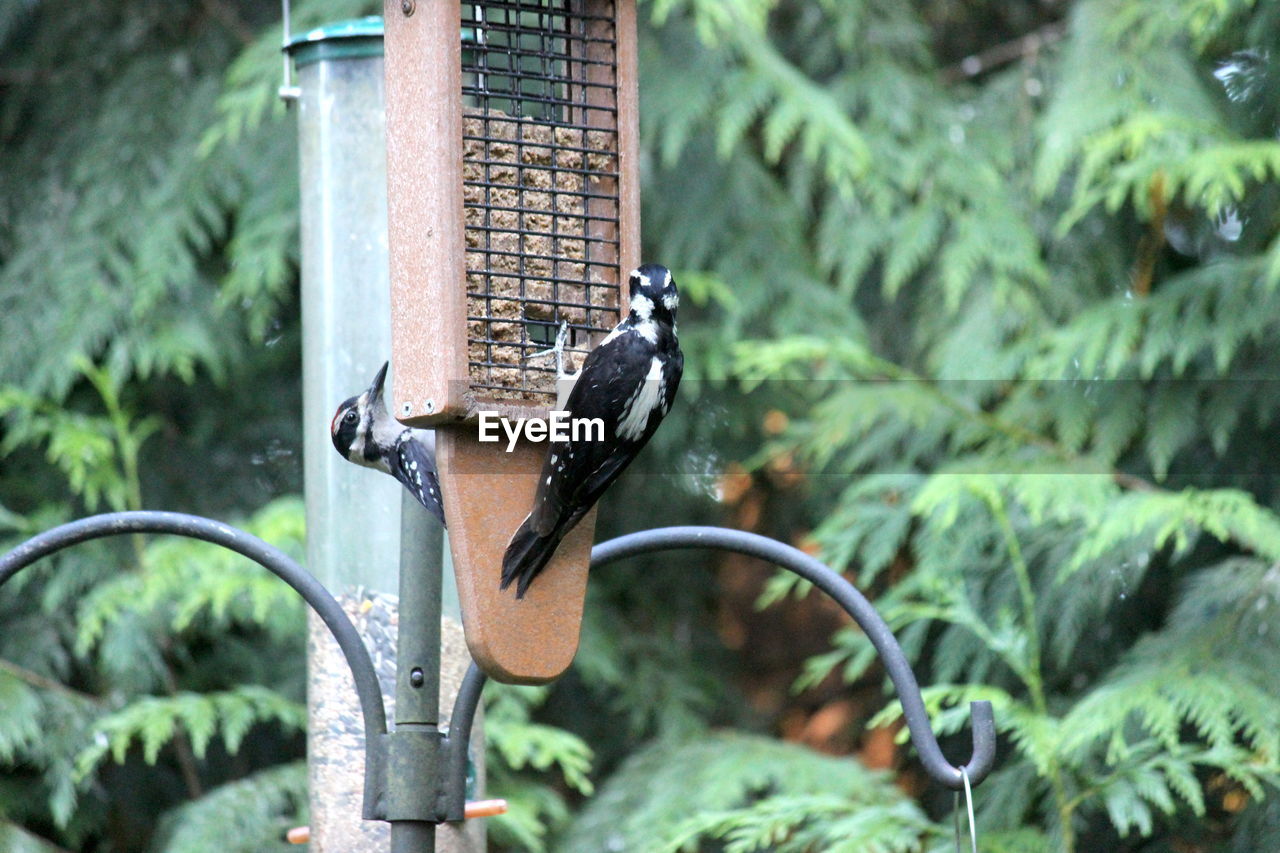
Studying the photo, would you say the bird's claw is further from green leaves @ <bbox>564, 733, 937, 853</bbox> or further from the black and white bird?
green leaves @ <bbox>564, 733, 937, 853</bbox>

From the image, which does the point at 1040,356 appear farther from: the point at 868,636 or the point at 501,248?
the point at 501,248

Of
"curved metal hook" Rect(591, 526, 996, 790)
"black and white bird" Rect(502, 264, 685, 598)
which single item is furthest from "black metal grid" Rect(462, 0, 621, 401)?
"curved metal hook" Rect(591, 526, 996, 790)

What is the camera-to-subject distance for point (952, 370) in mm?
3236

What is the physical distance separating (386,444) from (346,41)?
2.49 ft

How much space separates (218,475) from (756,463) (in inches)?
48.0

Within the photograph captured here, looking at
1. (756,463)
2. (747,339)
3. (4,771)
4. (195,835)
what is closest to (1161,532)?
(756,463)

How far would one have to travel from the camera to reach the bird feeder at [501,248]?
5.29ft

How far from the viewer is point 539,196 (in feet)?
5.90

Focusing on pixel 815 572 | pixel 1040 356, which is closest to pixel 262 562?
pixel 815 572

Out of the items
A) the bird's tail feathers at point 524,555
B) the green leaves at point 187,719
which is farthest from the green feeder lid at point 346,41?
the green leaves at point 187,719

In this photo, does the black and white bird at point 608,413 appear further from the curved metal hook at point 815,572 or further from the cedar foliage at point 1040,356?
the cedar foliage at point 1040,356

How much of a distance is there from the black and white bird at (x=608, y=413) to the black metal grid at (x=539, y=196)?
11 centimetres

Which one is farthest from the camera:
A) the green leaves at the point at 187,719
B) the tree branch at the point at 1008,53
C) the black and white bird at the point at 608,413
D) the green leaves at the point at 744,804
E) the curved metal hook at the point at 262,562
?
the tree branch at the point at 1008,53

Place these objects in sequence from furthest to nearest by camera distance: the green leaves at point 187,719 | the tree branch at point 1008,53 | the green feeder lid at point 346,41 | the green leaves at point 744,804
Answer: the tree branch at point 1008,53 < the green leaves at point 187,719 < the green leaves at point 744,804 < the green feeder lid at point 346,41
